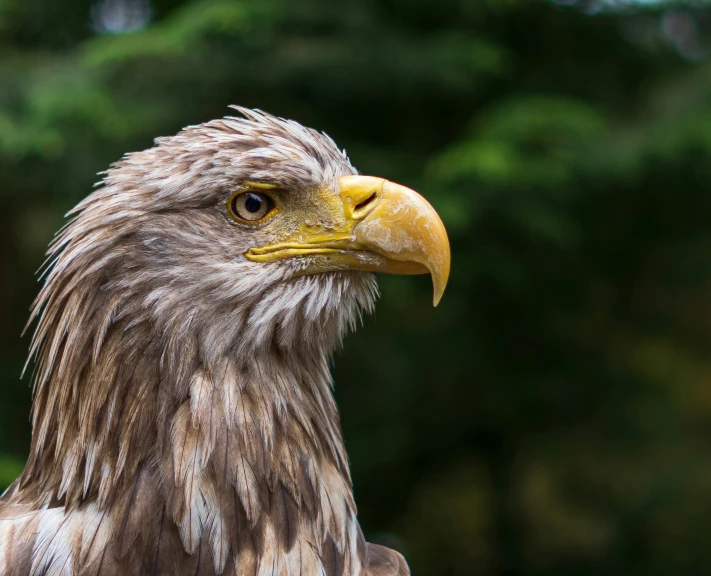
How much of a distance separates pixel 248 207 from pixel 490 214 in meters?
3.74

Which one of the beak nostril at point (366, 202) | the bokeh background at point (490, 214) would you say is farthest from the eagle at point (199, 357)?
the bokeh background at point (490, 214)

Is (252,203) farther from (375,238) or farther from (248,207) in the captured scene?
(375,238)

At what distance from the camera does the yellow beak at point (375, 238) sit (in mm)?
2186

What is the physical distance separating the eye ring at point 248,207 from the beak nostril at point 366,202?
0.23 metres

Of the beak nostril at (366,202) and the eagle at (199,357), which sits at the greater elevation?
the beak nostril at (366,202)

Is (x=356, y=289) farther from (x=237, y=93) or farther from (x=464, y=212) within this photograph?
(x=237, y=93)

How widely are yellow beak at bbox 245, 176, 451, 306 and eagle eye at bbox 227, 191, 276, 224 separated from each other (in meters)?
0.08

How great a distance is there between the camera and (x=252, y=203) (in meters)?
2.20

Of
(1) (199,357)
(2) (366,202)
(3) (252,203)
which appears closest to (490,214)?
(2) (366,202)

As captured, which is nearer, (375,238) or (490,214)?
(375,238)

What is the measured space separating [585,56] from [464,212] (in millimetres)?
2336

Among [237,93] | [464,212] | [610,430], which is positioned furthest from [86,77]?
[610,430]

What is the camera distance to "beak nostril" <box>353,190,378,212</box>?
2246 mm

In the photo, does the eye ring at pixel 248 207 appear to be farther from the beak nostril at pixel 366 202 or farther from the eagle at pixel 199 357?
the beak nostril at pixel 366 202
